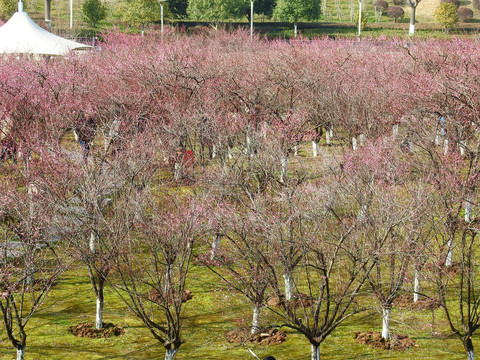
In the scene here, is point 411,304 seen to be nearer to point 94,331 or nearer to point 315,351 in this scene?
point 315,351

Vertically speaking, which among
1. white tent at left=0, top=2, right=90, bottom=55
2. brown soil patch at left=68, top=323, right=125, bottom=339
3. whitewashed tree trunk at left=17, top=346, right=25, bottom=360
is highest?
white tent at left=0, top=2, right=90, bottom=55

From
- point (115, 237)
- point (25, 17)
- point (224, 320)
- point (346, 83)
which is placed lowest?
point (224, 320)

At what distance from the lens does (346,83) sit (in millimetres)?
41469

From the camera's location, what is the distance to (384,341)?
21.5 meters

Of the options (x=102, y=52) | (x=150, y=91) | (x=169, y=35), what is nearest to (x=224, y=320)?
(x=150, y=91)

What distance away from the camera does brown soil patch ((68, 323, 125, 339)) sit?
2214 centimetres

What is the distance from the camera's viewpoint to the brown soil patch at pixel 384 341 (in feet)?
69.5

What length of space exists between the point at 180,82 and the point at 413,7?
2201 inches

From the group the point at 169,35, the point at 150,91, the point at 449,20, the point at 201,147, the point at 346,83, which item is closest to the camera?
the point at 201,147

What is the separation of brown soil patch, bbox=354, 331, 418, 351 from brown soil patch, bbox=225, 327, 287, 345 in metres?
2.44

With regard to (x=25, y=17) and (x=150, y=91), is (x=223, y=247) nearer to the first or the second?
(x=150, y=91)

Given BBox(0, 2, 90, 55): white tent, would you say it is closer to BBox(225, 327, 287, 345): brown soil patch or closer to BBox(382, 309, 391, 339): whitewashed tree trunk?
BBox(225, 327, 287, 345): brown soil patch

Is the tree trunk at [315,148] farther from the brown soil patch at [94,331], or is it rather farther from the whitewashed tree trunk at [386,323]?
the brown soil patch at [94,331]

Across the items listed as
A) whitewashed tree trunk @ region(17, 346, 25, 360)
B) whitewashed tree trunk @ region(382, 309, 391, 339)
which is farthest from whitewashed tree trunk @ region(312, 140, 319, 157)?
whitewashed tree trunk @ region(17, 346, 25, 360)
